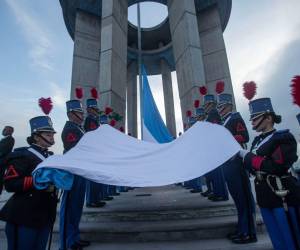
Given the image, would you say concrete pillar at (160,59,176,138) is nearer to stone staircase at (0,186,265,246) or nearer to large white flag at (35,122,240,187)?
stone staircase at (0,186,265,246)

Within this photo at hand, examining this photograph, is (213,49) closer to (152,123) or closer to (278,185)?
(152,123)

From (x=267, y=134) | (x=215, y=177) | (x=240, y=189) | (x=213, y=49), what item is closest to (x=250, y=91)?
(x=267, y=134)

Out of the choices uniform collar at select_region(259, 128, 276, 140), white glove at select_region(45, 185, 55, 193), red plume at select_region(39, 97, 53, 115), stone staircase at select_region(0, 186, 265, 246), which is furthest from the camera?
stone staircase at select_region(0, 186, 265, 246)

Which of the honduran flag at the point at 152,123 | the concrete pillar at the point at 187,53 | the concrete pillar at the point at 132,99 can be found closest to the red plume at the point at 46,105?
the honduran flag at the point at 152,123

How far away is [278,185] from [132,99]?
1893 centimetres

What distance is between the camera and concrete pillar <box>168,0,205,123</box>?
10.7 metres

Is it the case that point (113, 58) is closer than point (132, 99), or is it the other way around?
point (113, 58)

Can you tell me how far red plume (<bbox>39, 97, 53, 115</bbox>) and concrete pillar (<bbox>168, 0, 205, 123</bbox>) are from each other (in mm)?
8026

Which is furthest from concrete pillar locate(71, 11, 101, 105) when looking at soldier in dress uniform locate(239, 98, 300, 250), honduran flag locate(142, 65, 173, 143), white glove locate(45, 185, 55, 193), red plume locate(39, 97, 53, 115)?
soldier in dress uniform locate(239, 98, 300, 250)

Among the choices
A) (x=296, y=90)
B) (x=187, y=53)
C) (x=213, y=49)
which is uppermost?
(x=213, y=49)

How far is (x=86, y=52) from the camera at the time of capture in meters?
14.3

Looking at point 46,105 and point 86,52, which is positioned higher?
point 86,52

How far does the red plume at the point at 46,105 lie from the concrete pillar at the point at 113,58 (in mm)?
6783

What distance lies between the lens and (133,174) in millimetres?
2736
